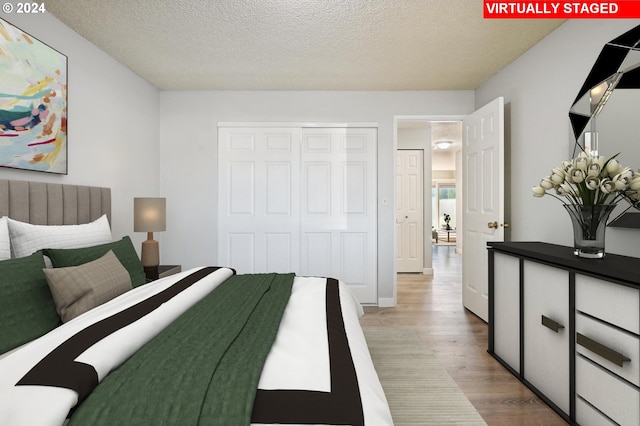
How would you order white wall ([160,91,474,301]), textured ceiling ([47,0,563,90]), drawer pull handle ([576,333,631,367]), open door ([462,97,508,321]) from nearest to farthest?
drawer pull handle ([576,333,631,367]), textured ceiling ([47,0,563,90]), open door ([462,97,508,321]), white wall ([160,91,474,301])

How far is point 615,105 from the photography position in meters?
2.21

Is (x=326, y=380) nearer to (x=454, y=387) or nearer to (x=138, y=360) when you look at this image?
(x=138, y=360)

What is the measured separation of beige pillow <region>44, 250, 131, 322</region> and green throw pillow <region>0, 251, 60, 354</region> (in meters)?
0.04

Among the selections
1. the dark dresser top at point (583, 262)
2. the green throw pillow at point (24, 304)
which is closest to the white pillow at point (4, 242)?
the green throw pillow at point (24, 304)

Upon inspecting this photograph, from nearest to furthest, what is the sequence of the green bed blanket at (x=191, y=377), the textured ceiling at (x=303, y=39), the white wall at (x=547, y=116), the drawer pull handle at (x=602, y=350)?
the green bed blanket at (x=191, y=377)
the drawer pull handle at (x=602, y=350)
the white wall at (x=547, y=116)
the textured ceiling at (x=303, y=39)

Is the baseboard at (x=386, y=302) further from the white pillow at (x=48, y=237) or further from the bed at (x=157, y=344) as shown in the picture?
the white pillow at (x=48, y=237)

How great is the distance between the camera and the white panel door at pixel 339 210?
439 cm

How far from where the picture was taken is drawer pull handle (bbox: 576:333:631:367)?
5.20ft

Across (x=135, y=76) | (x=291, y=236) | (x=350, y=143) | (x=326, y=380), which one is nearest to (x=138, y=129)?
(x=135, y=76)

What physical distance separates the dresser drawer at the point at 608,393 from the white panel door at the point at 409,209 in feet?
15.1

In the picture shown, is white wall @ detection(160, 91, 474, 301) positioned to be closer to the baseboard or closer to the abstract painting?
the baseboard

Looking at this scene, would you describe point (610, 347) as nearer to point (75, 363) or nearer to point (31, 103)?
point (75, 363)

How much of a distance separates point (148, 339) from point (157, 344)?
0.11 meters

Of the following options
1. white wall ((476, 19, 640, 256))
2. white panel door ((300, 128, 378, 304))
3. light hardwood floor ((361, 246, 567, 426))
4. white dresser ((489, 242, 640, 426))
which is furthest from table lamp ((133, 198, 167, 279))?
white wall ((476, 19, 640, 256))
